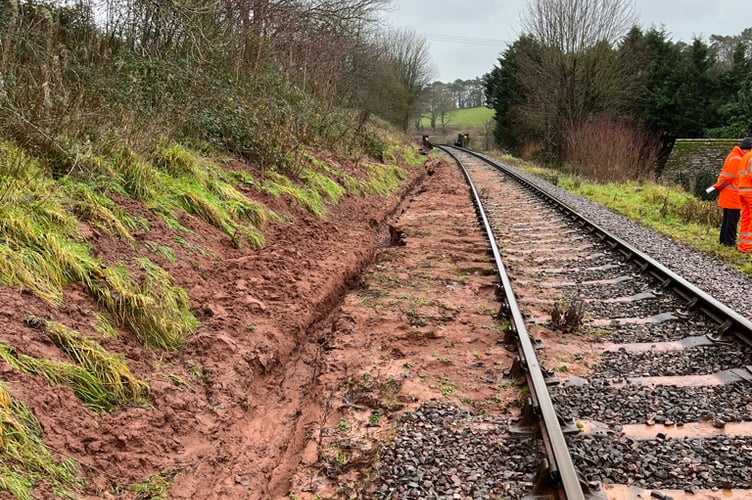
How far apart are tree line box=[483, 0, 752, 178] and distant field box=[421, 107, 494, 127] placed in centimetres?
4573

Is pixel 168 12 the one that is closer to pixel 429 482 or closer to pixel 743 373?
pixel 429 482

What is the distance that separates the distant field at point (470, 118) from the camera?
259ft

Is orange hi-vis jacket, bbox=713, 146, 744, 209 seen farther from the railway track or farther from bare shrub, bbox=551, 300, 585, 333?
bare shrub, bbox=551, 300, 585, 333

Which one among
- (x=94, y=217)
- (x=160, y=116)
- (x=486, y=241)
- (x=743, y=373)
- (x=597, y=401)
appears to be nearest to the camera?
(x=597, y=401)

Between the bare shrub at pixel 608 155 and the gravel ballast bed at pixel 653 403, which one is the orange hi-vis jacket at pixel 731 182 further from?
the bare shrub at pixel 608 155

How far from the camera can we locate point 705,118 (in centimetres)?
2872

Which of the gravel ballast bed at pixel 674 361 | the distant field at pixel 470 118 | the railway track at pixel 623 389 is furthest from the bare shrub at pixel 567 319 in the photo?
the distant field at pixel 470 118

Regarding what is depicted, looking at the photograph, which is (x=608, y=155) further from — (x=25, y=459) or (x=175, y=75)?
(x=25, y=459)

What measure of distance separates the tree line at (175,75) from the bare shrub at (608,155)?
411 inches

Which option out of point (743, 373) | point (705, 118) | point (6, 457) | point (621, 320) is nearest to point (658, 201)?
point (621, 320)

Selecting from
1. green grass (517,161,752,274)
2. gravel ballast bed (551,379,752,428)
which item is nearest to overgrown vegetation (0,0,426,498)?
gravel ballast bed (551,379,752,428)

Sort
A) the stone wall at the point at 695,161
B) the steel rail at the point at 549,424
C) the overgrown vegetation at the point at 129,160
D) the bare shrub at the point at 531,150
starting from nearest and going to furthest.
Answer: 1. the steel rail at the point at 549,424
2. the overgrown vegetation at the point at 129,160
3. the stone wall at the point at 695,161
4. the bare shrub at the point at 531,150

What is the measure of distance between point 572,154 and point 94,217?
76.3ft

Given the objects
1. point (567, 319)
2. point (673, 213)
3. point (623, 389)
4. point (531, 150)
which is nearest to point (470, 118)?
point (531, 150)
